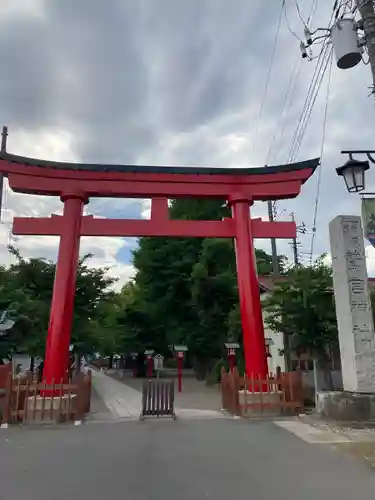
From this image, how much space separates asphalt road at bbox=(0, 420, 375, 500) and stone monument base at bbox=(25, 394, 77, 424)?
147cm

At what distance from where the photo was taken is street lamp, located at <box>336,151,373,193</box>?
6898mm

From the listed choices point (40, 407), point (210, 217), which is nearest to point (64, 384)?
point (40, 407)

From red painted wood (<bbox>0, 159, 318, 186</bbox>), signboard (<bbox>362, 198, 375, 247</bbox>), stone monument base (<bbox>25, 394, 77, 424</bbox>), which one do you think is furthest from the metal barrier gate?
signboard (<bbox>362, 198, 375, 247</bbox>)

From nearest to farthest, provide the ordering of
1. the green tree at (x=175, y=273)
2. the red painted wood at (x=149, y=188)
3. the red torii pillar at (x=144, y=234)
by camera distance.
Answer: the red torii pillar at (x=144, y=234) < the red painted wood at (x=149, y=188) < the green tree at (x=175, y=273)

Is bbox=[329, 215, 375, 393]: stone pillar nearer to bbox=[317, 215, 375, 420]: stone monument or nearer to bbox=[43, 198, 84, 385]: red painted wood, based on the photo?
bbox=[317, 215, 375, 420]: stone monument

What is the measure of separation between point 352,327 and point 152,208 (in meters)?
6.77

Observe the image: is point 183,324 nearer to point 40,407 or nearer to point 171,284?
point 171,284

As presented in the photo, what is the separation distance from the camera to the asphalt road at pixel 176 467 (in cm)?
542

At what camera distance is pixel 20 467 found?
678cm

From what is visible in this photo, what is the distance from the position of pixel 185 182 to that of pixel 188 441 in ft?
26.5

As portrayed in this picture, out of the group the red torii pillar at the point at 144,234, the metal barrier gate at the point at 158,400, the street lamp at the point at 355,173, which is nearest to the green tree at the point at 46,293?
the red torii pillar at the point at 144,234

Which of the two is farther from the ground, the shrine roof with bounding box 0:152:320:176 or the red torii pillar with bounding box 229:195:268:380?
the shrine roof with bounding box 0:152:320:176

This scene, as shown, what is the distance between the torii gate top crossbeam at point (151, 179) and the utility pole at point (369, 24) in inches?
311

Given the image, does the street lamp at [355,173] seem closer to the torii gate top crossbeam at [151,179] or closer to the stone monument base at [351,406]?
the stone monument base at [351,406]
